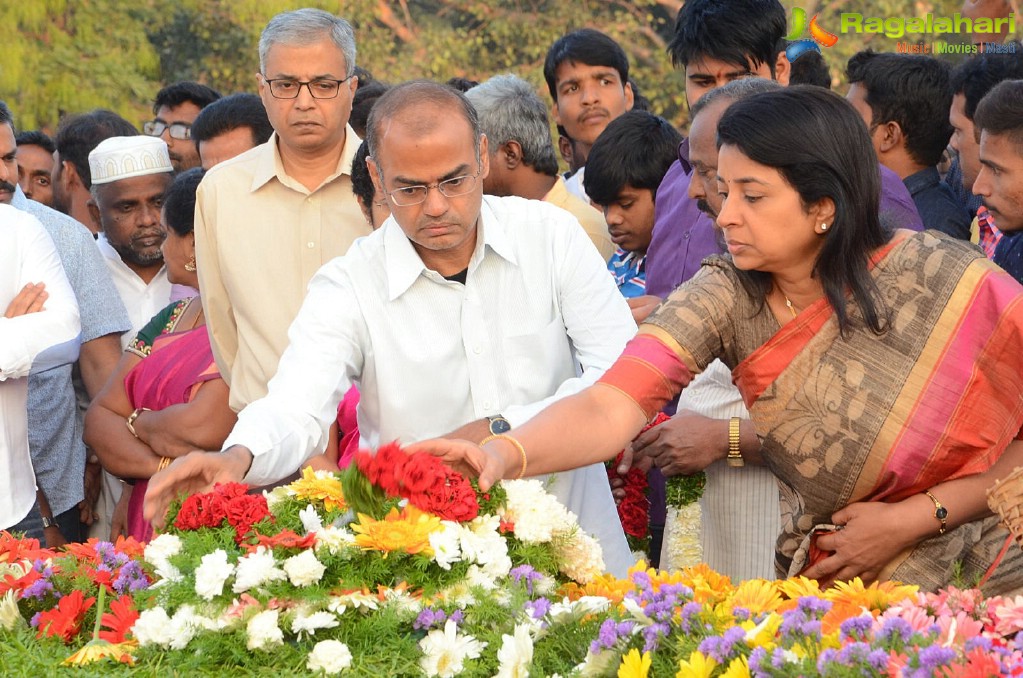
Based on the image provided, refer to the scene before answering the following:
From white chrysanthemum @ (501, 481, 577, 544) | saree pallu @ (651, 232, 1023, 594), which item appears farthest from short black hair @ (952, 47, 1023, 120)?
white chrysanthemum @ (501, 481, 577, 544)

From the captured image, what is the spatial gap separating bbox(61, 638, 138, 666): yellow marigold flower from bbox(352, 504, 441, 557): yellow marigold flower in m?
0.49

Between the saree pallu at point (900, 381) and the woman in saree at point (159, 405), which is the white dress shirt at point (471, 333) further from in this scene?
the woman in saree at point (159, 405)

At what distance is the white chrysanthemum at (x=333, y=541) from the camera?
8.28 ft

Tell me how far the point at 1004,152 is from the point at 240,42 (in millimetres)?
14851

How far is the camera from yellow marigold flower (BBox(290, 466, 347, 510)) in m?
2.75

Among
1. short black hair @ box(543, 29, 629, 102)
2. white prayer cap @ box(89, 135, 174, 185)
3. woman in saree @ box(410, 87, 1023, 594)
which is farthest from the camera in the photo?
short black hair @ box(543, 29, 629, 102)

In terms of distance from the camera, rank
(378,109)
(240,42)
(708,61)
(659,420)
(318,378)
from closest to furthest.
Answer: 1. (318,378)
2. (378,109)
3. (659,420)
4. (708,61)
5. (240,42)

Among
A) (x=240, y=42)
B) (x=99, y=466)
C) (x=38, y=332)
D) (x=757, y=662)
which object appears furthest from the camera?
(x=240, y=42)

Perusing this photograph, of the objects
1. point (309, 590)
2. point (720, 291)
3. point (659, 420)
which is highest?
point (720, 291)

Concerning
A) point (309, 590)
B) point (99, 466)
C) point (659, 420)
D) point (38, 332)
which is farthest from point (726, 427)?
point (99, 466)

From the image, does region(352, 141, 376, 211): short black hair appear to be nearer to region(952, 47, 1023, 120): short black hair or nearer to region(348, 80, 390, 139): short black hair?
region(348, 80, 390, 139): short black hair

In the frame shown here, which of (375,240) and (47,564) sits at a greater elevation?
(375,240)

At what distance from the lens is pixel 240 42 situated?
1752 centimetres

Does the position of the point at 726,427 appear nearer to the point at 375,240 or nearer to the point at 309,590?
the point at 375,240
